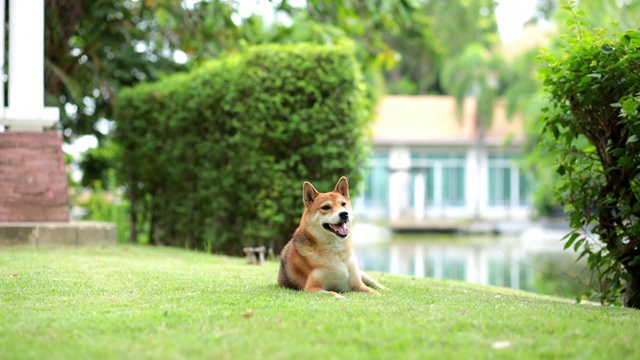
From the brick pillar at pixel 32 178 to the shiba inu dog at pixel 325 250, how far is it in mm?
5598

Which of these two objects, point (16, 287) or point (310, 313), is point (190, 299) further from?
point (16, 287)

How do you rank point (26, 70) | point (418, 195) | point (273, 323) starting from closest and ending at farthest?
point (273, 323) → point (26, 70) → point (418, 195)

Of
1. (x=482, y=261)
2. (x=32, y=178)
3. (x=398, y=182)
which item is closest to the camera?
(x=32, y=178)

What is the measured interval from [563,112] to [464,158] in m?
35.2

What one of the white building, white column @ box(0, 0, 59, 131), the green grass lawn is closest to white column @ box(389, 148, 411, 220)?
the white building

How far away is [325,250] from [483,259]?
52.7 feet

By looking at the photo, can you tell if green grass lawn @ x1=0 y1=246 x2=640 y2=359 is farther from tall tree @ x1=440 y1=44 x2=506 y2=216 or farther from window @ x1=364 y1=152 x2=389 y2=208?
window @ x1=364 y1=152 x2=389 y2=208

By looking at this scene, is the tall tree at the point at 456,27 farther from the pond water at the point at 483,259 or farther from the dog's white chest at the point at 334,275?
the dog's white chest at the point at 334,275

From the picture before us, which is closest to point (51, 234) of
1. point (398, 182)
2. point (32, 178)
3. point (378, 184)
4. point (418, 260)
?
point (32, 178)

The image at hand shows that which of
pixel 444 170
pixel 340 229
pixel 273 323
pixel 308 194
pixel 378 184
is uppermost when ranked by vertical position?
pixel 444 170

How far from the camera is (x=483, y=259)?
73.1 feet

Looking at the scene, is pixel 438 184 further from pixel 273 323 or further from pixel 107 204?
pixel 273 323

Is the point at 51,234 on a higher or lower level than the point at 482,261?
higher

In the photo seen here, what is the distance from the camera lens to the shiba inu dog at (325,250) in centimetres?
682
